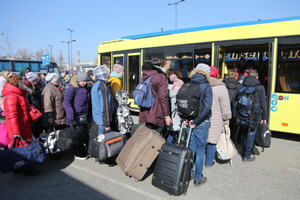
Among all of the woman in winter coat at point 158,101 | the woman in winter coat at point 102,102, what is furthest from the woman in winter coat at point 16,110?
the woman in winter coat at point 158,101

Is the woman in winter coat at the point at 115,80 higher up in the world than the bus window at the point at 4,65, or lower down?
lower down

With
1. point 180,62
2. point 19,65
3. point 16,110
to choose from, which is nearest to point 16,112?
point 16,110

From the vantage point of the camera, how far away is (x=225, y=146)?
4277mm

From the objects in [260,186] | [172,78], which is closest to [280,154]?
[260,186]

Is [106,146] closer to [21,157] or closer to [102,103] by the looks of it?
[102,103]

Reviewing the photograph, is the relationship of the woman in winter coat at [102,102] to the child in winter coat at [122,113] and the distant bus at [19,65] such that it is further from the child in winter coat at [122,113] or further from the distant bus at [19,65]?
the distant bus at [19,65]

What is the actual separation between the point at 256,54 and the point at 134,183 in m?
7.03

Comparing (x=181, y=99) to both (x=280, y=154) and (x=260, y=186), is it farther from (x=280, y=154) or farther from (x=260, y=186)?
(x=280, y=154)

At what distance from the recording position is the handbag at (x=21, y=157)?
357 centimetres

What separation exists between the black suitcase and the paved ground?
0.72ft

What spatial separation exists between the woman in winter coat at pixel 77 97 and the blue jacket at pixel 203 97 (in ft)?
7.58

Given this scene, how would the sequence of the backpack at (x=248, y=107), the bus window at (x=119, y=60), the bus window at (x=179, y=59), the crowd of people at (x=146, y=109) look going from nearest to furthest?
1. the crowd of people at (x=146, y=109)
2. the backpack at (x=248, y=107)
3. the bus window at (x=179, y=59)
4. the bus window at (x=119, y=60)

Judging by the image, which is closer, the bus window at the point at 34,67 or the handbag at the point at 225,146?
the handbag at the point at 225,146

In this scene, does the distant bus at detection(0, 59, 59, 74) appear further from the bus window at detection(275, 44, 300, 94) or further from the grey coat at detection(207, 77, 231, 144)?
the grey coat at detection(207, 77, 231, 144)
